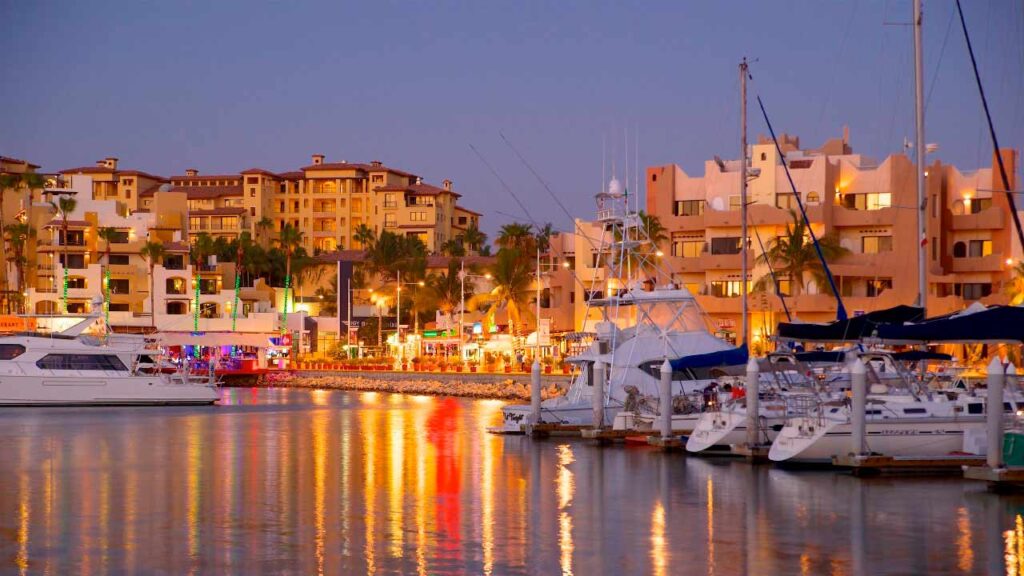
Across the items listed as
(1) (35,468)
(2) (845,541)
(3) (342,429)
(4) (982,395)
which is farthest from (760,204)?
(2) (845,541)

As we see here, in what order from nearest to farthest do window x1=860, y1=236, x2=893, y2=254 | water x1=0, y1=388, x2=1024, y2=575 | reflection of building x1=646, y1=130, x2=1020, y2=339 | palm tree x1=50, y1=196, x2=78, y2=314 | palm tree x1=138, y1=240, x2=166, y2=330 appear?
water x1=0, y1=388, x2=1024, y2=575 < reflection of building x1=646, y1=130, x2=1020, y2=339 < window x1=860, y1=236, x2=893, y2=254 < palm tree x1=50, y1=196, x2=78, y2=314 < palm tree x1=138, y1=240, x2=166, y2=330

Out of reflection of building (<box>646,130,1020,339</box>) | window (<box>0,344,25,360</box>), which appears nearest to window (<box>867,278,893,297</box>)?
reflection of building (<box>646,130,1020,339</box>)

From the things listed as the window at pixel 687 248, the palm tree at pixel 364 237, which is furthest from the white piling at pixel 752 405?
→ the palm tree at pixel 364 237

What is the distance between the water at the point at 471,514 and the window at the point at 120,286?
2995 inches

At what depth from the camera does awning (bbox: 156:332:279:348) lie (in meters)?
94.9

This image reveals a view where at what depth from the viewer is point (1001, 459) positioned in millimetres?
25000

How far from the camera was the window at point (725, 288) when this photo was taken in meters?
78.6

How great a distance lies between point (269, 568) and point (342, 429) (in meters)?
28.8

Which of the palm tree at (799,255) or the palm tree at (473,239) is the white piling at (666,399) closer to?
the palm tree at (799,255)

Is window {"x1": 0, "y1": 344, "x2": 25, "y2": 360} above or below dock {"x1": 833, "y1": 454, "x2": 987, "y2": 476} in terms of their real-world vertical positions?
above

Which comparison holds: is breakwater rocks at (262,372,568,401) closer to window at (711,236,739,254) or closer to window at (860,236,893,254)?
window at (711,236,739,254)

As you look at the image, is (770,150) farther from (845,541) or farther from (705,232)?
(845,541)

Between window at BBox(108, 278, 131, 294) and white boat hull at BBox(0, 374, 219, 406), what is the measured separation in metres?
54.2

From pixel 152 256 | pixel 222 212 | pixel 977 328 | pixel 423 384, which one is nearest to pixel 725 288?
pixel 423 384
